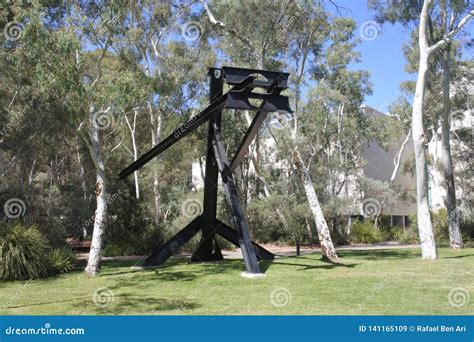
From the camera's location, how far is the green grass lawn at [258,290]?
786cm

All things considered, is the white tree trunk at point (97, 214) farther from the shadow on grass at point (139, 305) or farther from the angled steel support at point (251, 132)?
the shadow on grass at point (139, 305)

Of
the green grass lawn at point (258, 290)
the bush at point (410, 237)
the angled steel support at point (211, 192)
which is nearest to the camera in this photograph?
the green grass lawn at point (258, 290)

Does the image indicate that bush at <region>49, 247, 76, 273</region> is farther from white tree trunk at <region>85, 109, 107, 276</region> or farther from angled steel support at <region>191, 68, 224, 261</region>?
angled steel support at <region>191, 68, 224, 261</region>

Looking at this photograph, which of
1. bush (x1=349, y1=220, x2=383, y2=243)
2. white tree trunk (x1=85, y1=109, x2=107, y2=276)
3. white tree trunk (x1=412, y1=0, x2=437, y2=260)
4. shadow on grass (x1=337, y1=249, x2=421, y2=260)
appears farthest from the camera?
bush (x1=349, y1=220, x2=383, y2=243)

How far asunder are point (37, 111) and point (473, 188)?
25.8m

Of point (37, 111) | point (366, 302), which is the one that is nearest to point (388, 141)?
point (37, 111)

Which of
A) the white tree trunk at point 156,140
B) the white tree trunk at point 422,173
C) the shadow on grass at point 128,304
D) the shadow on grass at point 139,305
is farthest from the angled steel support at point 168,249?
the white tree trunk at point 156,140

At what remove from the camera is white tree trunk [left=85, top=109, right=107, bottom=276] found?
1281 centimetres

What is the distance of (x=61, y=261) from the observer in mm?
13617

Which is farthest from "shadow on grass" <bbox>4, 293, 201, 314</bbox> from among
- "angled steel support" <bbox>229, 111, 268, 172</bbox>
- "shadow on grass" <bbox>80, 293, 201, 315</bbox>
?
"angled steel support" <bbox>229, 111, 268, 172</bbox>

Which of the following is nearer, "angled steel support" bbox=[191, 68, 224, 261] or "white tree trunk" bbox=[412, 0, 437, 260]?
"angled steel support" bbox=[191, 68, 224, 261]

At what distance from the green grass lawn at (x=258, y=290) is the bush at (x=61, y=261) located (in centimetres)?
41

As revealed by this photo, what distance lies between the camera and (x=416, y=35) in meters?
21.6

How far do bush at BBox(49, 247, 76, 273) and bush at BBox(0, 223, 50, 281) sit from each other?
255mm
